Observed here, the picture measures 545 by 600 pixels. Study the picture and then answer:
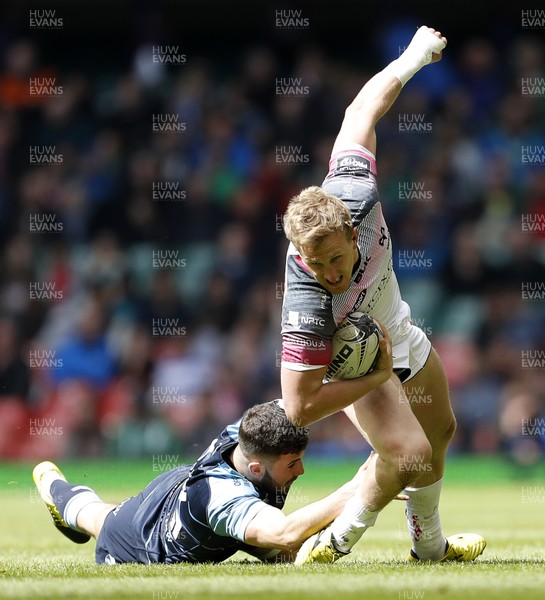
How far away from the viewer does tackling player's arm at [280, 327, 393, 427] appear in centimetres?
505

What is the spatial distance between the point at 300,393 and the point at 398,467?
56cm

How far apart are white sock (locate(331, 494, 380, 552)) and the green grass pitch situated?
0.12 meters

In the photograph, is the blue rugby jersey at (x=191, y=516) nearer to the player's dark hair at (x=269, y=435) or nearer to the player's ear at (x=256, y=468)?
the player's ear at (x=256, y=468)

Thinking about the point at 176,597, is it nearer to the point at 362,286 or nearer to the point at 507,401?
the point at 362,286

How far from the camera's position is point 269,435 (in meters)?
5.28

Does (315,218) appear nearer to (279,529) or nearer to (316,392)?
(316,392)

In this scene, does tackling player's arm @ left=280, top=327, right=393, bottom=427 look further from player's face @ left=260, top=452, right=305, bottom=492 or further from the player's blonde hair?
the player's blonde hair

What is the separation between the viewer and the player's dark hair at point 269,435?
5285 mm

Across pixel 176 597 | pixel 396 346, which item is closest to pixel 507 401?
pixel 396 346

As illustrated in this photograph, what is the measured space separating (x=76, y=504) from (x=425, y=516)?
6.29 ft
